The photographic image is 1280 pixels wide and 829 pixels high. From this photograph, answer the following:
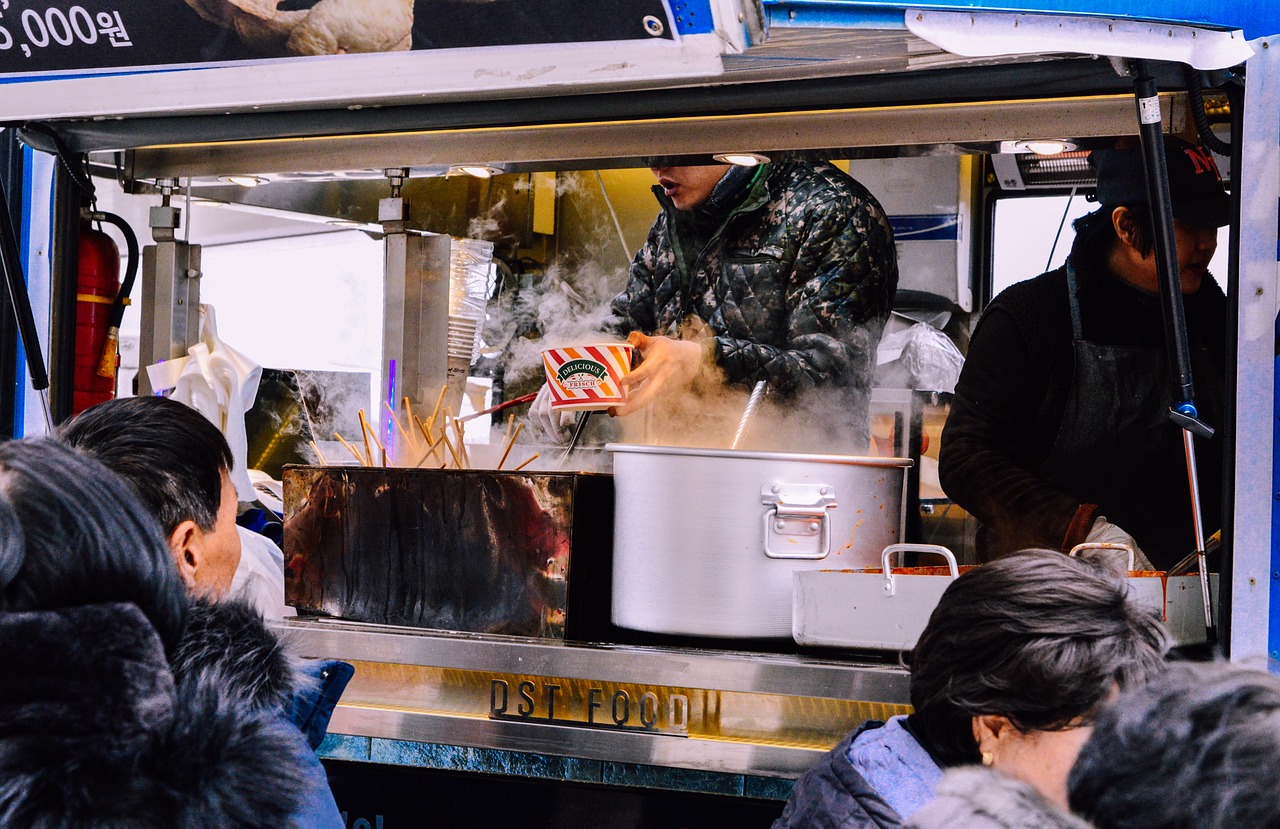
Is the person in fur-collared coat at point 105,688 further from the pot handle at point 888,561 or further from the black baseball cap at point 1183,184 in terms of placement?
the black baseball cap at point 1183,184

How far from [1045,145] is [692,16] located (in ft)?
2.42

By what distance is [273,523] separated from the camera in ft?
10.8

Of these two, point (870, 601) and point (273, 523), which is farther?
point (273, 523)

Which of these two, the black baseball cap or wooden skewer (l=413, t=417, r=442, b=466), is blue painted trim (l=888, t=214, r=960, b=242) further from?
wooden skewer (l=413, t=417, r=442, b=466)

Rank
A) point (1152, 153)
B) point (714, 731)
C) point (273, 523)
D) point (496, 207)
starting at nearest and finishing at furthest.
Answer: point (1152, 153)
point (714, 731)
point (273, 523)
point (496, 207)

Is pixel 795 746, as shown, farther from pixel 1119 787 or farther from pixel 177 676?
pixel 1119 787

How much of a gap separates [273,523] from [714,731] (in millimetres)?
1566

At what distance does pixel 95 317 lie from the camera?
9.95 feet

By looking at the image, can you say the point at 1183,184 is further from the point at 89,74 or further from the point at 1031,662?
the point at 89,74

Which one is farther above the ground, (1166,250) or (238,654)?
(1166,250)

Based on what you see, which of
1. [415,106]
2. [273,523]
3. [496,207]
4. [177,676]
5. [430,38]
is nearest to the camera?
[177,676]

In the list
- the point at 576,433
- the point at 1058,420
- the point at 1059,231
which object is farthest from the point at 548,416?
the point at 1059,231

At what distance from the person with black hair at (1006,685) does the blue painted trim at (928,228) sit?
118 inches

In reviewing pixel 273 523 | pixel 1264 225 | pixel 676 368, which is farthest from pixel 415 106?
pixel 1264 225
